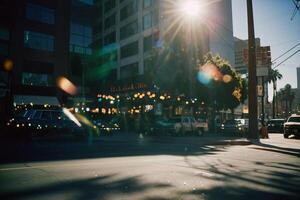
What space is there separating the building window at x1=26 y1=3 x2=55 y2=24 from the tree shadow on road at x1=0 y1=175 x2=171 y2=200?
3865 centimetres

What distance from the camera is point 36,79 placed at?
42.0 metres

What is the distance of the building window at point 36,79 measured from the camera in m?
41.2

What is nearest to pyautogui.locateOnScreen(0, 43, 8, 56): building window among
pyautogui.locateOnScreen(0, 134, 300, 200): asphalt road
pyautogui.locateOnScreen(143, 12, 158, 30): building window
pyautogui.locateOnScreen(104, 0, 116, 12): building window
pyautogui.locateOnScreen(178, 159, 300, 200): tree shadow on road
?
pyautogui.locateOnScreen(143, 12, 158, 30): building window

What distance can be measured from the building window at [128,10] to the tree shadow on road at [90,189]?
5248 centimetres

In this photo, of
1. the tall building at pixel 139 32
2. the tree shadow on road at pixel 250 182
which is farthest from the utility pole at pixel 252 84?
the tall building at pixel 139 32

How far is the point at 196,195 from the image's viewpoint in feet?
20.9

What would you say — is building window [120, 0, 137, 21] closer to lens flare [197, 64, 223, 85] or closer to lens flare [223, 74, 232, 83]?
lens flare [223, 74, 232, 83]

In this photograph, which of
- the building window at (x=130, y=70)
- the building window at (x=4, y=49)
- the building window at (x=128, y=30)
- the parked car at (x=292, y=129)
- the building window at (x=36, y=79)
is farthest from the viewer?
the building window at (x=128, y=30)

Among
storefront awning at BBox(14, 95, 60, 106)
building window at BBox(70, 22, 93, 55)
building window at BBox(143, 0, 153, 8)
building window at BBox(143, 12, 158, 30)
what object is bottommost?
storefront awning at BBox(14, 95, 60, 106)

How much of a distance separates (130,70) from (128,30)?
7.08 meters

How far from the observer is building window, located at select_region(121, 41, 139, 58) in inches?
2264

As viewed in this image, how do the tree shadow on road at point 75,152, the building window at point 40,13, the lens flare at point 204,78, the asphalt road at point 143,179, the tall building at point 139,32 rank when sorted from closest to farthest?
the asphalt road at point 143,179
the tree shadow on road at point 75,152
the lens flare at point 204,78
the building window at point 40,13
the tall building at point 139,32

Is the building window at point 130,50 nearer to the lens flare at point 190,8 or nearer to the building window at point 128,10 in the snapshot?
the building window at point 128,10

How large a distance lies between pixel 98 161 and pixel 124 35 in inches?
2064
